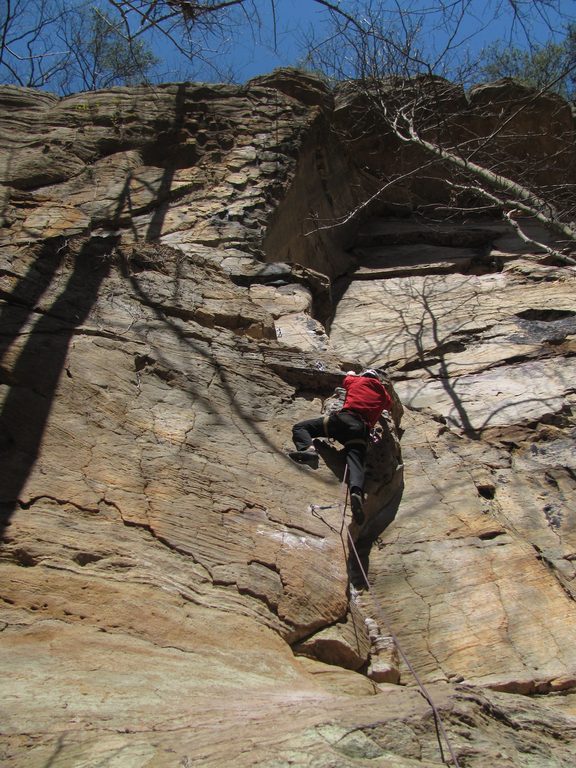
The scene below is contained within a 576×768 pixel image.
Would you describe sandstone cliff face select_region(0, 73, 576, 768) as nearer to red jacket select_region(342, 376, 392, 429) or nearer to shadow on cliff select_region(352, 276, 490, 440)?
shadow on cliff select_region(352, 276, 490, 440)

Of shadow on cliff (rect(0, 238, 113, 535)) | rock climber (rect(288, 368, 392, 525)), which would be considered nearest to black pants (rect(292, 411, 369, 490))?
rock climber (rect(288, 368, 392, 525))

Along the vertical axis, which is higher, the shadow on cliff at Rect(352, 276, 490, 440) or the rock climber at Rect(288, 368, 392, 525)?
the shadow on cliff at Rect(352, 276, 490, 440)

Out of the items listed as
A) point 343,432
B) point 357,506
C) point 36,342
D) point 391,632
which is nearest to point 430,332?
point 343,432

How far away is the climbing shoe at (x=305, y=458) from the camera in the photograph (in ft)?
17.8

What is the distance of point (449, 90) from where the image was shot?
10.5 metres

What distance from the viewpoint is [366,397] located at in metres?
5.80

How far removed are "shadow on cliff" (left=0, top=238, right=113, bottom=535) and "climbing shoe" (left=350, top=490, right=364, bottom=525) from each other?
2153 mm

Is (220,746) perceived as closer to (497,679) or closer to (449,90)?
(497,679)

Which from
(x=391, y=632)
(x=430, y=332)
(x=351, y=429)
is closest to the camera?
(x=391, y=632)

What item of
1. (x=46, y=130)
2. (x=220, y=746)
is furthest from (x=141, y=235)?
(x=220, y=746)

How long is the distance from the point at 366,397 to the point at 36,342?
2.54 metres

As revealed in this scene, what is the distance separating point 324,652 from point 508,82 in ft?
31.4

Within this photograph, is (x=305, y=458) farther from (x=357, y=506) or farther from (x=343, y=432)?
(x=357, y=506)

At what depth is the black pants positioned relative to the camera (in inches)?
219
